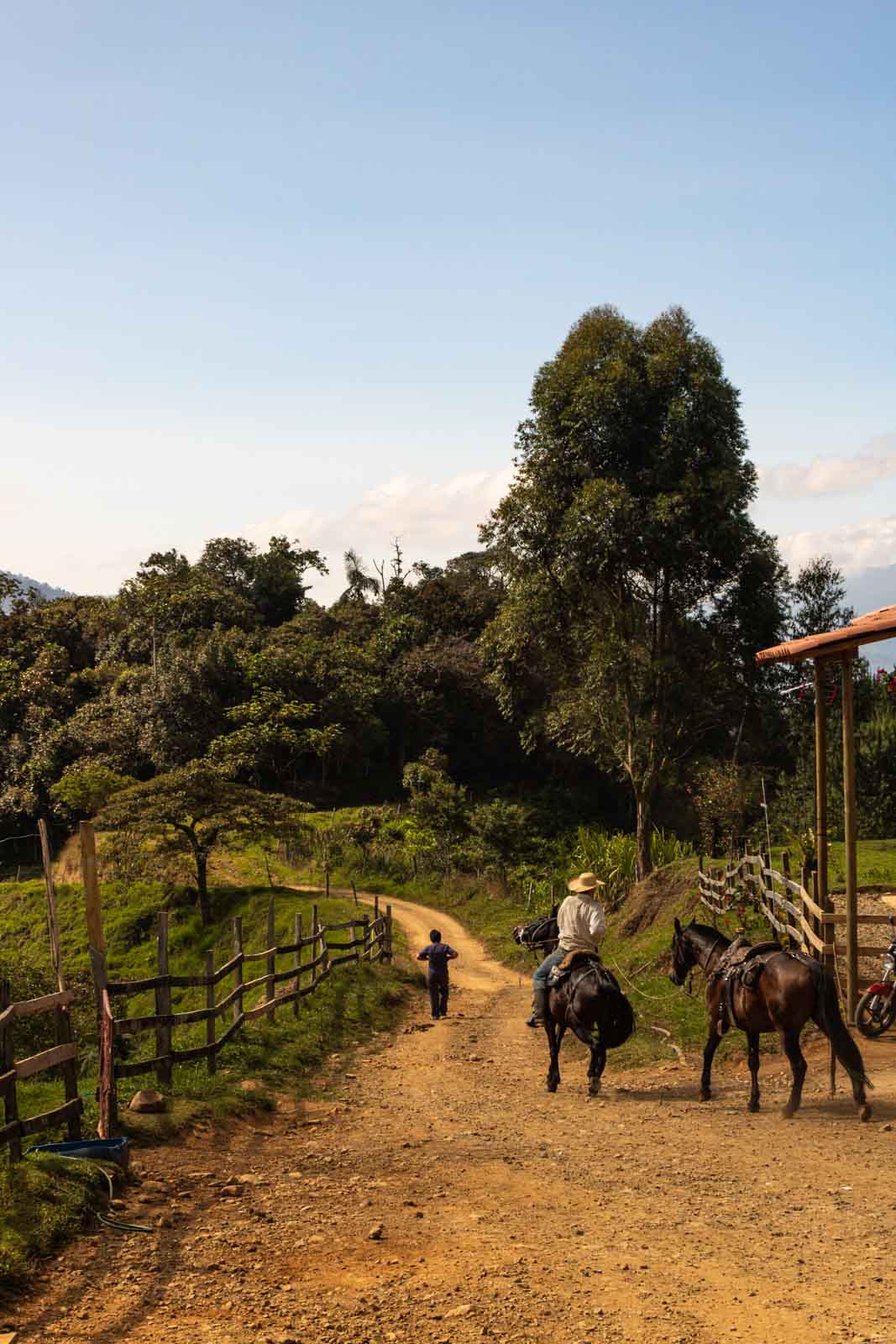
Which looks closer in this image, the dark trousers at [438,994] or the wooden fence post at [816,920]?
the wooden fence post at [816,920]

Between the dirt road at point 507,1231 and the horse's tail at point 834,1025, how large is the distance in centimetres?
42

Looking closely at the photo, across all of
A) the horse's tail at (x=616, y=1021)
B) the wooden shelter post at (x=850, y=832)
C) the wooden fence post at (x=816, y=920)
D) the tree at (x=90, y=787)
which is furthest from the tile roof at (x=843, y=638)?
the tree at (x=90, y=787)

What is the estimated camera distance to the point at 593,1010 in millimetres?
11445

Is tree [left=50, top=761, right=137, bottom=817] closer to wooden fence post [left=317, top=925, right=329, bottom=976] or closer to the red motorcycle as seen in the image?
wooden fence post [left=317, top=925, right=329, bottom=976]

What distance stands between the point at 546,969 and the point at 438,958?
5.23m

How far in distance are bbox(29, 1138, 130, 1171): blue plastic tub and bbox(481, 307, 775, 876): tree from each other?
69.2 feet

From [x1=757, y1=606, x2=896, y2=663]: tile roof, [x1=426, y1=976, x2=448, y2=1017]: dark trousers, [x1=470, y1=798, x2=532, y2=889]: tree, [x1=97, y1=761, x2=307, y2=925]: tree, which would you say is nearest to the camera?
[x1=757, y1=606, x2=896, y2=663]: tile roof

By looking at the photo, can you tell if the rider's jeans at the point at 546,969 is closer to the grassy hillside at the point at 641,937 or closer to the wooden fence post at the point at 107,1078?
the grassy hillside at the point at 641,937

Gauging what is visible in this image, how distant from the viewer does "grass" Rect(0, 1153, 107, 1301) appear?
645 centimetres

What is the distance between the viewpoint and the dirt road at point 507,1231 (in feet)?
18.9

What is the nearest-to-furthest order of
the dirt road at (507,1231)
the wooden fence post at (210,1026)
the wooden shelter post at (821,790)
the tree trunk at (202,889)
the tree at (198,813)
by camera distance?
the dirt road at (507,1231) → the wooden fence post at (210,1026) → the wooden shelter post at (821,790) → the tree at (198,813) → the tree trunk at (202,889)

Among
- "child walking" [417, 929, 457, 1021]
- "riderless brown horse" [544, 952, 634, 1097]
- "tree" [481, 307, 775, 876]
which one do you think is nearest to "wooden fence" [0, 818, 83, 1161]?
"riderless brown horse" [544, 952, 634, 1097]

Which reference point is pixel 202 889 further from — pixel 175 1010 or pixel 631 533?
pixel 631 533

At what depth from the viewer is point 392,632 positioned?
182 ft
